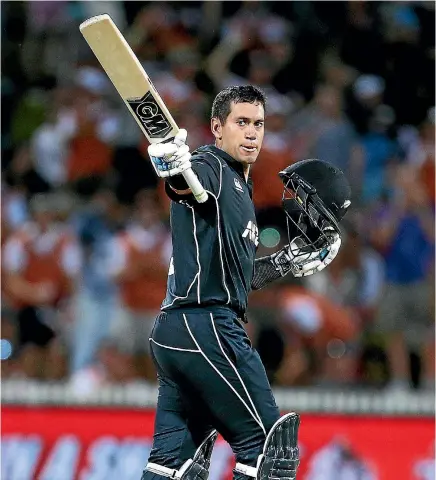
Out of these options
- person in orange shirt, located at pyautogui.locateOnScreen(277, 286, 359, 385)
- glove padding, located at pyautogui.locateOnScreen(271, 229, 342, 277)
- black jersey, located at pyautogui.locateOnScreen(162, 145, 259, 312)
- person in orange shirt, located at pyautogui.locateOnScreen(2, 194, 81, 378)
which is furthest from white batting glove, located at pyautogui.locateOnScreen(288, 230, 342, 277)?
person in orange shirt, located at pyautogui.locateOnScreen(2, 194, 81, 378)

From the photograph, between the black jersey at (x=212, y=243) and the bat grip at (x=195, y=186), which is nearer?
the bat grip at (x=195, y=186)

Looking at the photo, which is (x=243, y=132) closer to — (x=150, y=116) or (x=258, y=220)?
(x=150, y=116)

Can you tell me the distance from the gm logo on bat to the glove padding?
1.24 meters

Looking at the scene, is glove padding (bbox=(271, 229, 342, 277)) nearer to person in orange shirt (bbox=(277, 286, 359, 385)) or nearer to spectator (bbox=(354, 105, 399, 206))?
person in orange shirt (bbox=(277, 286, 359, 385))

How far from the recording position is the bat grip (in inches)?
175

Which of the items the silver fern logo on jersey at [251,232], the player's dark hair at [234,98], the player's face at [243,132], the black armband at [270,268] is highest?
the player's dark hair at [234,98]

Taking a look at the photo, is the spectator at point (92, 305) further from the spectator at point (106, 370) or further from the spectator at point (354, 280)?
the spectator at point (354, 280)

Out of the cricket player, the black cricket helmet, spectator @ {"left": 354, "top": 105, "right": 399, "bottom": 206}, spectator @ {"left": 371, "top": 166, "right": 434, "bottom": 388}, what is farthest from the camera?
spectator @ {"left": 354, "top": 105, "right": 399, "bottom": 206}

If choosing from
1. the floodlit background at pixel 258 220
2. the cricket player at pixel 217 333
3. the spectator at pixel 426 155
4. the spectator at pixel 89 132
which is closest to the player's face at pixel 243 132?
the cricket player at pixel 217 333

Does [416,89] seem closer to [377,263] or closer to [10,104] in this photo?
[377,263]

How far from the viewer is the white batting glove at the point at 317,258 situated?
17.7ft

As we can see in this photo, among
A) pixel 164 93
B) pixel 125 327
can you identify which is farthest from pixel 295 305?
pixel 164 93

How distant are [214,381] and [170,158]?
3.36ft

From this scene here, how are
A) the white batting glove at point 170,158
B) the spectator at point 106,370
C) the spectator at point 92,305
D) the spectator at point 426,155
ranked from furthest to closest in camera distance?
1. the spectator at point 426,155
2. the spectator at point 92,305
3. the spectator at point 106,370
4. the white batting glove at point 170,158
